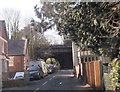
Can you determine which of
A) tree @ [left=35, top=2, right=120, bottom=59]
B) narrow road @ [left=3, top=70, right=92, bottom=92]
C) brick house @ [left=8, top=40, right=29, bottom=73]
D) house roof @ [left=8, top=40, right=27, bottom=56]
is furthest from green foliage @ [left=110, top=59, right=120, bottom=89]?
house roof @ [left=8, top=40, right=27, bottom=56]

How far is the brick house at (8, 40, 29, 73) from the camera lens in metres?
77.7

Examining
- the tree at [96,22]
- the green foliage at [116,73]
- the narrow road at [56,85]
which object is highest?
the tree at [96,22]

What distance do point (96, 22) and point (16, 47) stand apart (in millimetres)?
67388

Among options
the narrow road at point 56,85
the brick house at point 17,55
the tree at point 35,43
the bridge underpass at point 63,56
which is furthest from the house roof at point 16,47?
the narrow road at point 56,85

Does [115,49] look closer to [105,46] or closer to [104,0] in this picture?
[105,46]

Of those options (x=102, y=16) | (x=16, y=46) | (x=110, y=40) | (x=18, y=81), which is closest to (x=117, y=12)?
(x=102, y=16)

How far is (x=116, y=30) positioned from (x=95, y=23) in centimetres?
100

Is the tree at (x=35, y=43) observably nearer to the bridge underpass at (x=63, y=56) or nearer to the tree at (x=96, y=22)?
the bridge underpass at (x=63, y=56)

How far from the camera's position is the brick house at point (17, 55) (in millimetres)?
77688

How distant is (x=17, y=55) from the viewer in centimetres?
7956

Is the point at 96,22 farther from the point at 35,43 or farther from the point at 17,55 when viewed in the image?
the point at 35,43

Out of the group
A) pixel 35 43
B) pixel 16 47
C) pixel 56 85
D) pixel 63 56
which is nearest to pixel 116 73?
pixel 56 85

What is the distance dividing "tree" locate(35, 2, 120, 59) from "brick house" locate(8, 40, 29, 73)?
Result: 5780 centimetres

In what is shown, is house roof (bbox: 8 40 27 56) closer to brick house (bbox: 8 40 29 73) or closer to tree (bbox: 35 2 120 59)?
brick house (bbox: 8 40 29 73)
